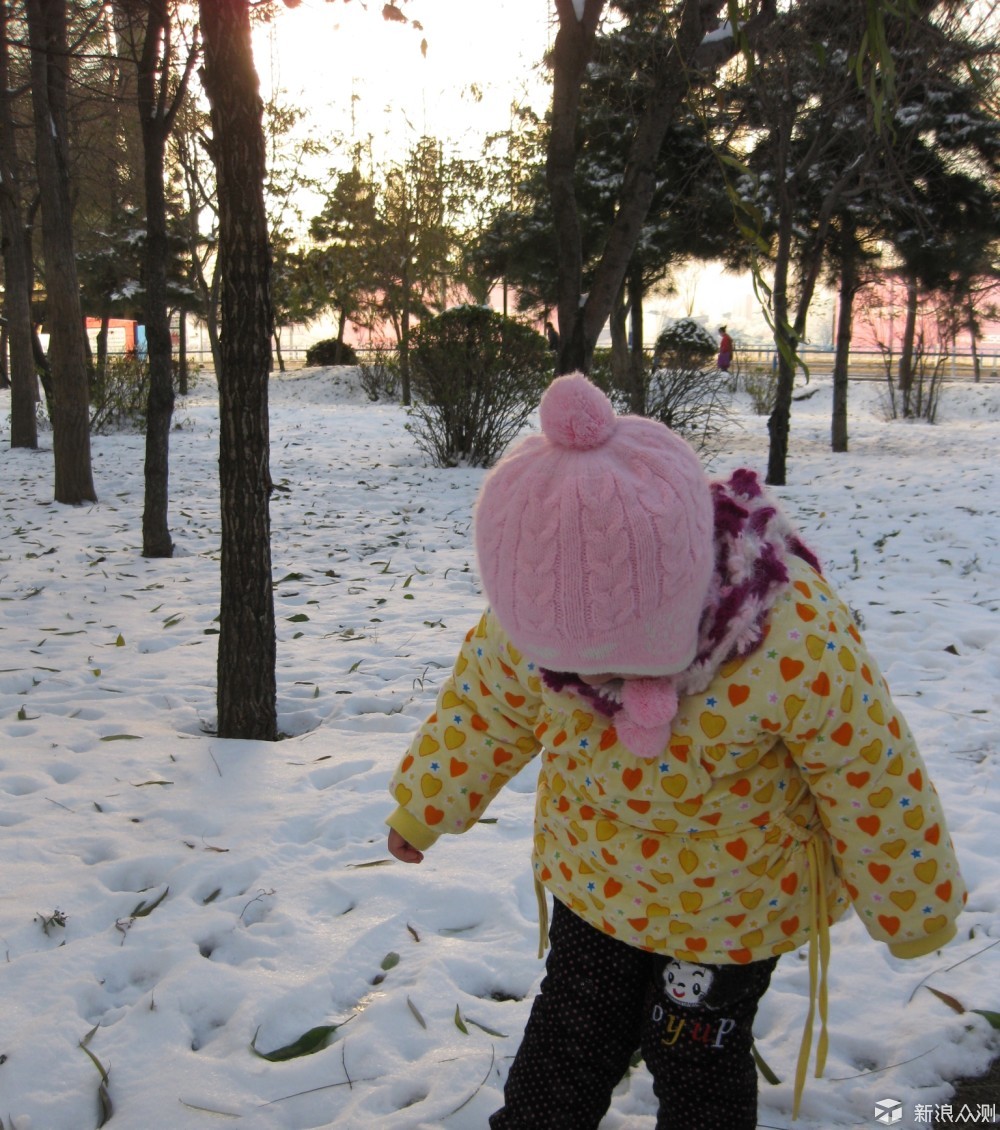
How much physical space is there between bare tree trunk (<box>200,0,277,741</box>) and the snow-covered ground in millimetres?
271

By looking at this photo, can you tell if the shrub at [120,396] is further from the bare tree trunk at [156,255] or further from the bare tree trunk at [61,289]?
the bare tree trunk at [156,255]

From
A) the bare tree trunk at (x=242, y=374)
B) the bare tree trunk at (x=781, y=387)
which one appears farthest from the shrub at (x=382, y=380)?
the bare tree trunk at (x=242, y=374)

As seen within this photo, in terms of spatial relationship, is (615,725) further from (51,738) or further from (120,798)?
(51,738)

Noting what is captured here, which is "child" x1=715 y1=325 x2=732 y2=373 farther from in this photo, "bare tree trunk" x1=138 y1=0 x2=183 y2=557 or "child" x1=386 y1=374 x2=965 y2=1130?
"child" x1=386 y1=374 x2=965 y2=1130

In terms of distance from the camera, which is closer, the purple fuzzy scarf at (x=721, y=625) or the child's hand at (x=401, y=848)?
the purple fuzzy scarf at (x=721, y=625)

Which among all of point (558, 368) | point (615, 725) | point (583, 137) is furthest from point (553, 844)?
point (583, 137)

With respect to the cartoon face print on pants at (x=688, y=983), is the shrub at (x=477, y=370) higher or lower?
higher

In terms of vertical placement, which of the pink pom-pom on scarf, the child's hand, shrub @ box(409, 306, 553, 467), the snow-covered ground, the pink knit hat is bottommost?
the snow-covered ground

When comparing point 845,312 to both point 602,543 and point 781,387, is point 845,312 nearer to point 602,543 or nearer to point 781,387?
point 781,387

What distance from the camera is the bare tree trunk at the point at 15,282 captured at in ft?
34.7

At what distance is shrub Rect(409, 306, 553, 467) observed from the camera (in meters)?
10.3

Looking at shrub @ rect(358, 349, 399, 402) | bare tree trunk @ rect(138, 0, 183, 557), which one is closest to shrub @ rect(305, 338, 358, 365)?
shrub @ rect(358, 349, 399, 402)

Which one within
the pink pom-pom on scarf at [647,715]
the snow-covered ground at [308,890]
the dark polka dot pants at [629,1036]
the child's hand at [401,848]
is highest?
the pink pom-pom on scarf at [647,715]

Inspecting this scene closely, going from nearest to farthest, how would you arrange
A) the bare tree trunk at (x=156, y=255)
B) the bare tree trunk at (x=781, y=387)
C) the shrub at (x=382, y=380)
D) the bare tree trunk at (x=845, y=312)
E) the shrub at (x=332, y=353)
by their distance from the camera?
the bare tree trunk at (x=156, y=255), the bare tree trunk at (x=781, y=387), the bare tree trunk at (x=845, y=312), the shrub at (x=382, y=380), the shrub at (x=332, y=353)
